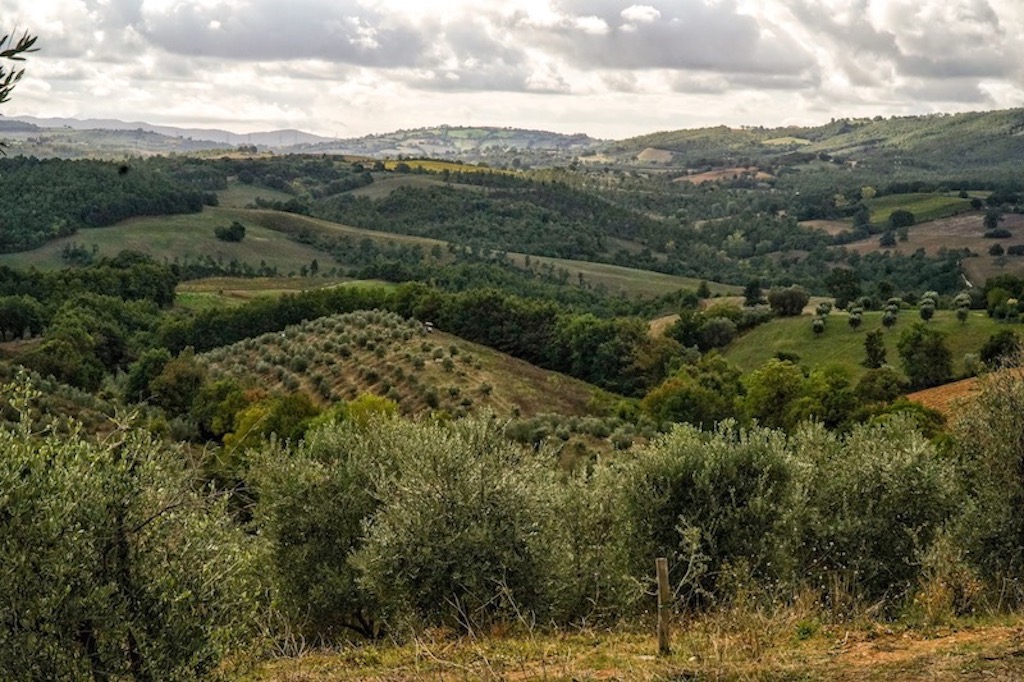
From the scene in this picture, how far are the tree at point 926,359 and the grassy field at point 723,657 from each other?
72.6 metres

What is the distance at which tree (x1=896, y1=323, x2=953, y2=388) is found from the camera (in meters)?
82.0

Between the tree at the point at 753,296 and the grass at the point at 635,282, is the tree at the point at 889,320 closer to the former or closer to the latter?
the tree at the point at 753,296

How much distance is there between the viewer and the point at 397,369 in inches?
3002

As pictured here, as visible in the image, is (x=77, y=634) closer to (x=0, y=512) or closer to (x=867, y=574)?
(x=0, y=512)

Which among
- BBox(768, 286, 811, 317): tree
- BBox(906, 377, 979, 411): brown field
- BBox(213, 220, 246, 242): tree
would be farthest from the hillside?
BBox(213, 220, 246, 242): tree

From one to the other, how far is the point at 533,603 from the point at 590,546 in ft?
11.4

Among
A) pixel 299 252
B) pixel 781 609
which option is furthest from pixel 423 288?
pixel 781 609

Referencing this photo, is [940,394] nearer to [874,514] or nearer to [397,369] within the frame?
[397,369]

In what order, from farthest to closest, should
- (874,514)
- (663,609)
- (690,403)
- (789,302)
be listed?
(789,302), (690,403), (874,514), (663,609)

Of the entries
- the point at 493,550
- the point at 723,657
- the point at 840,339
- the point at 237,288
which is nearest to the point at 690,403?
the point at 840,339

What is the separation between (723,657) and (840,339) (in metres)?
93.8

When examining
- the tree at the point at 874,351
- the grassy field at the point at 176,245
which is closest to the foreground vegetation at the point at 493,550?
the tree at the point at 874,351

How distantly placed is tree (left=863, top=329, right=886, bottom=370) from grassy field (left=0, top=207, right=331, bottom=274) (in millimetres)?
122594

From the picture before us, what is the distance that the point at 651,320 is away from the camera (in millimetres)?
134125
